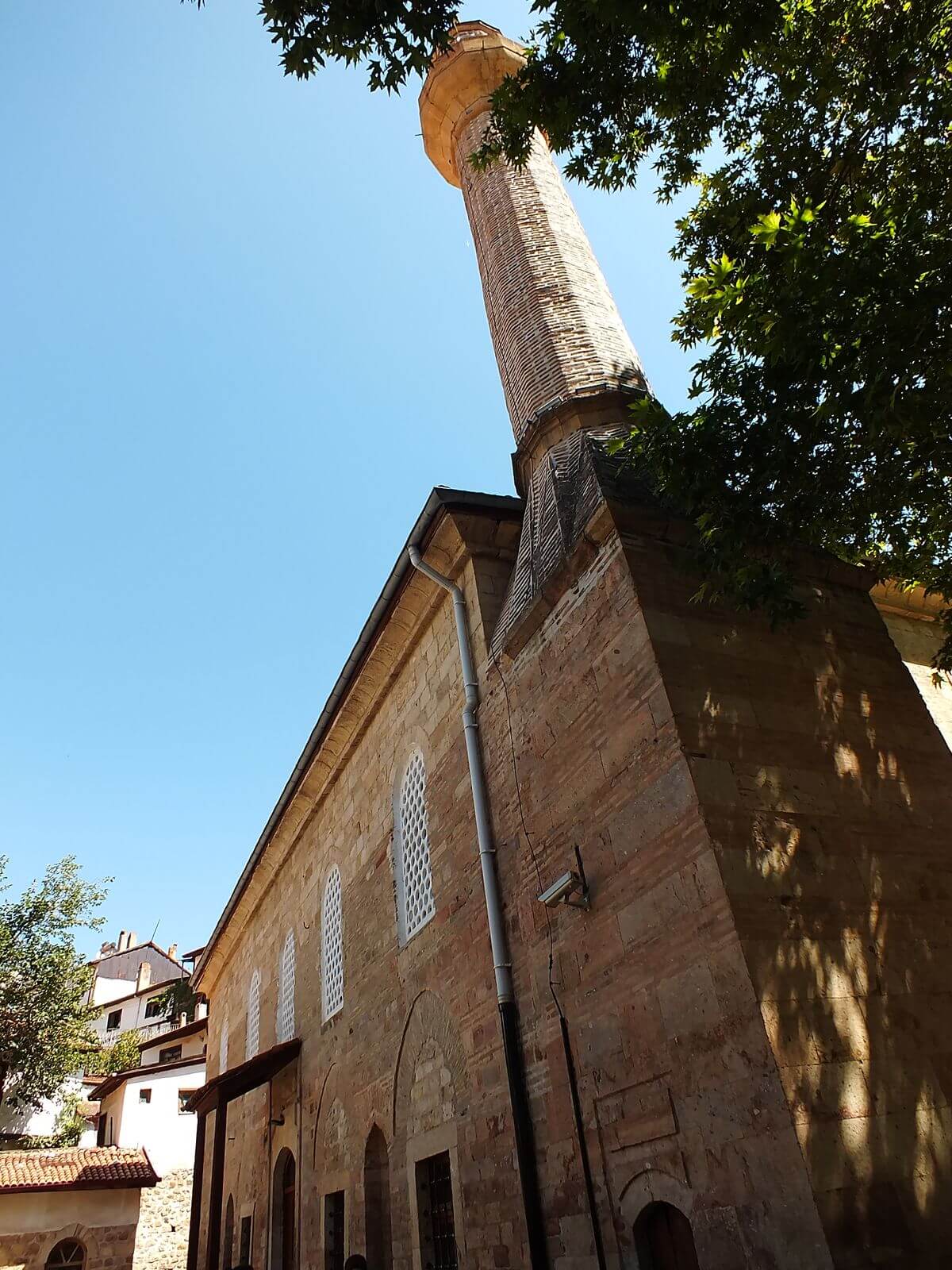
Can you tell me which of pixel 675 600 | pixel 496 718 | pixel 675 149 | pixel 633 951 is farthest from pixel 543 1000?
pixel 675 149

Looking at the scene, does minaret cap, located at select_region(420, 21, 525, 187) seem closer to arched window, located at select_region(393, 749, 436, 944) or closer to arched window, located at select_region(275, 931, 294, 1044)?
arched window, located at select_region(393, 749, 436, 944)

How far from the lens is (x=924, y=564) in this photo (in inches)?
239

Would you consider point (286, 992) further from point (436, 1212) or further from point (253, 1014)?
point (436, 1212)

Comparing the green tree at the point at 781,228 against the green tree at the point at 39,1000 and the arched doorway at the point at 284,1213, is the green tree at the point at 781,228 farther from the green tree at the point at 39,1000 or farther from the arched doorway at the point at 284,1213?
the green tree at the point at 39,1000

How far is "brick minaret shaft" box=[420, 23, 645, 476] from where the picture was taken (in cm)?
836

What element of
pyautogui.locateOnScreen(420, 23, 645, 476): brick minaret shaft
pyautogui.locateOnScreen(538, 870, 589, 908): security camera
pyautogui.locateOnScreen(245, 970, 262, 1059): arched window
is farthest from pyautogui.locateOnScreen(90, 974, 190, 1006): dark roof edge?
pyautogui.locateOnScreen(538, 870, 589, 908): security camera

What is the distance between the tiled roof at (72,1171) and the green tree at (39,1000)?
590 centimetres

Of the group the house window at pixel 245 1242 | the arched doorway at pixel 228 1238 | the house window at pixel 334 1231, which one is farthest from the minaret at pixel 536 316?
the arched doorway at pixel 228 1238

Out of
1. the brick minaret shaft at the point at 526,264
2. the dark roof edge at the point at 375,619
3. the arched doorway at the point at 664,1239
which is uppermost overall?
the brick minaret shaft at the point at 526,264

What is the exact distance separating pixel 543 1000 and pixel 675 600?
2722 mm

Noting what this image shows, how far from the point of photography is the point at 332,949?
10328 millimetres

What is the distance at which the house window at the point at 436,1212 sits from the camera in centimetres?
646

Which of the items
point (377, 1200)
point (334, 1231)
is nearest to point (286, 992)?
point (334, 1231)

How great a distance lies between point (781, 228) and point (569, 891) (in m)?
3.91
